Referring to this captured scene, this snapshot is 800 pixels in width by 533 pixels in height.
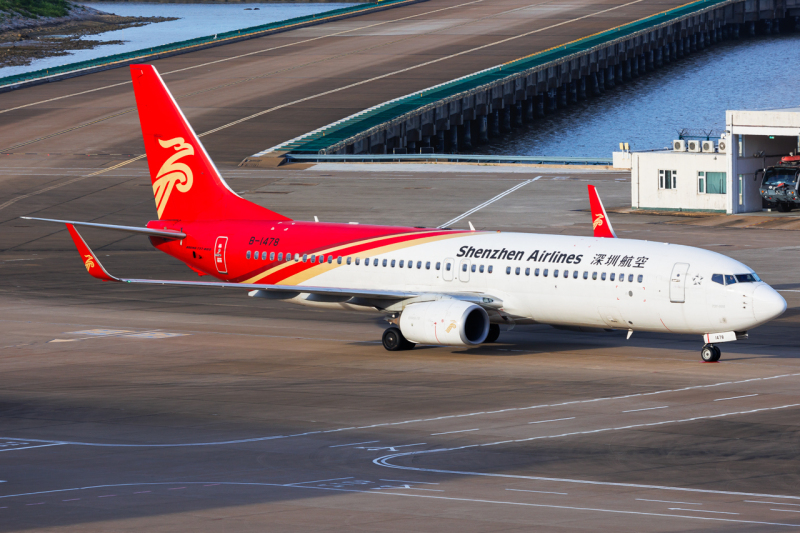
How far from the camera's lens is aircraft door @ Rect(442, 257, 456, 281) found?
4419cm

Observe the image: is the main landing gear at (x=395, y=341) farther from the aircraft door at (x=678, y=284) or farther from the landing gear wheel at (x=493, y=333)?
the aircraft door at (x=678, y=284)

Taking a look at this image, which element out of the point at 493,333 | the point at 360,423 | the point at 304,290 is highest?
the point at 304,290

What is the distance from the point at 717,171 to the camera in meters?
86.0

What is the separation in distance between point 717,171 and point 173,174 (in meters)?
46.7

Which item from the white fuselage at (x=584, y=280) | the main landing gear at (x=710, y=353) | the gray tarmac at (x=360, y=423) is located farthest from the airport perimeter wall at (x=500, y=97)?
the main landing gear at (x=710, y=353)

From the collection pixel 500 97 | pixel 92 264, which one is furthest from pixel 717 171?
pixel 500 97

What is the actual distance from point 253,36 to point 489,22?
35.0 metres

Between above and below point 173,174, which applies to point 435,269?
below

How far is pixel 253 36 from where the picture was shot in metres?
184

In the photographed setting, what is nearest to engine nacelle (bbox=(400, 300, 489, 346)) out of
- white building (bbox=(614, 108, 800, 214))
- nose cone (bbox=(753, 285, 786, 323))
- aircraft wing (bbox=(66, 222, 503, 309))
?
aircraft wing (bbox=(66, 222, 503, 309))

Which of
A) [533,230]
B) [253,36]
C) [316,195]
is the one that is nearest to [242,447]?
[533,230]

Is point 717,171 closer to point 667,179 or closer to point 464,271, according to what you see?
point 667,179

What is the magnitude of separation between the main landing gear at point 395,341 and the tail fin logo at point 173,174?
11.9 m

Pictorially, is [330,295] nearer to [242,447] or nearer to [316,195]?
[242,447]
